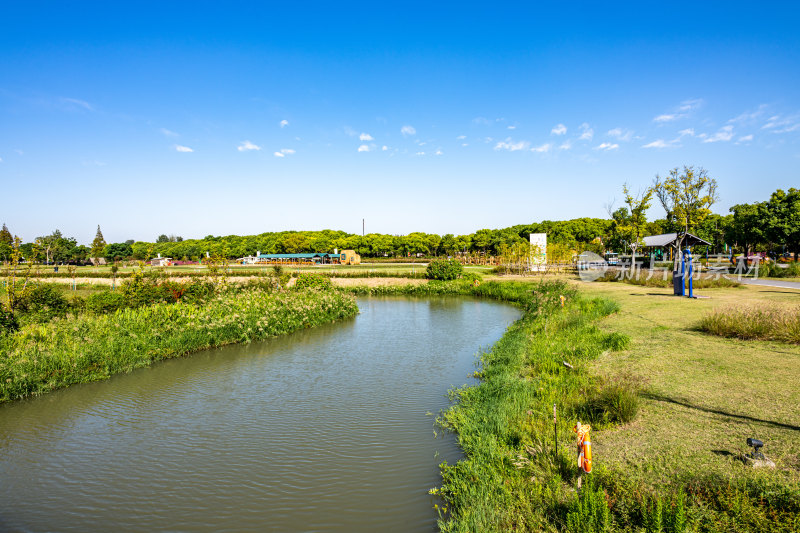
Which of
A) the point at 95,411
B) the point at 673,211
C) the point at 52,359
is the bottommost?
the point at 95,411

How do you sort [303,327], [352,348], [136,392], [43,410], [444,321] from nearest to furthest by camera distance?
[43,410] < [136,392] < [352,348] < [303,327] < [444,321]

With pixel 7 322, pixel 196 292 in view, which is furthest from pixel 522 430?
pixel 196 292

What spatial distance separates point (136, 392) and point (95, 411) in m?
1.31

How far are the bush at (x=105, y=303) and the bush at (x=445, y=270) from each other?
2815 cm

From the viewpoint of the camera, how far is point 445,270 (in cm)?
4056

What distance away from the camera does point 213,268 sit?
78.8 ft

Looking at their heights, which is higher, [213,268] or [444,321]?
[213,268]

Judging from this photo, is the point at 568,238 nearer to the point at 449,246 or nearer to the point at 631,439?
the point at 449,246

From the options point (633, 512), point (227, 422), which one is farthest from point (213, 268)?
point (633, 512)

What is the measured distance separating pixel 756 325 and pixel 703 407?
611cm

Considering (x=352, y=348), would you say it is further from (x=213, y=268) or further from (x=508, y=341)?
(x=213, y=268)

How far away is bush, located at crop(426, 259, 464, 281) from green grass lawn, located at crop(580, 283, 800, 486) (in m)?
28.0

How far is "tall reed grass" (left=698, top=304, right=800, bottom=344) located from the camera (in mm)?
10234

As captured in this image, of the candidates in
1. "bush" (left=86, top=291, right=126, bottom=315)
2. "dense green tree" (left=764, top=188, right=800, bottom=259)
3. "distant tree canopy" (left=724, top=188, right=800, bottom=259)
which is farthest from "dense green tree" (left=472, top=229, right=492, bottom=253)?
"bush" (left=86, top=291, right=126, bottom=315)
